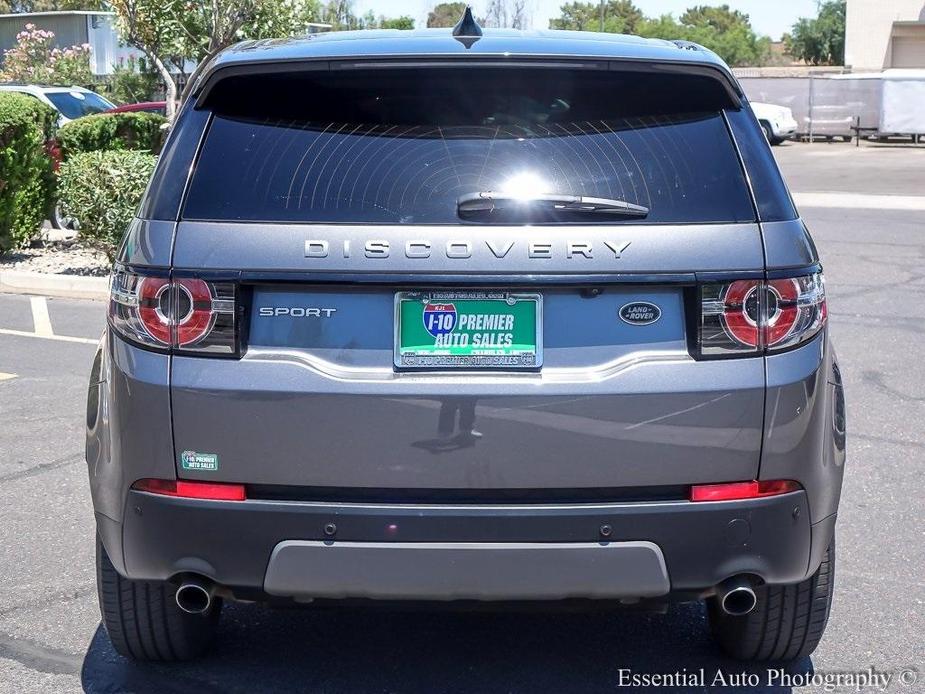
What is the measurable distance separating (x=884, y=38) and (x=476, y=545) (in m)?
58.4

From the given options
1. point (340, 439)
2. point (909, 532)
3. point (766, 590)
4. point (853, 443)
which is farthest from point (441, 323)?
point (853, 443)

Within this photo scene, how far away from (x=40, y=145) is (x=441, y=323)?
11.1 metres

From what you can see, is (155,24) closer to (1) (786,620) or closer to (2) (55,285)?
(2) (55,285)

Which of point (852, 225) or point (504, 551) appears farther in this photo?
point (852, 225)

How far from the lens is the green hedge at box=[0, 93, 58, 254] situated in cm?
1266

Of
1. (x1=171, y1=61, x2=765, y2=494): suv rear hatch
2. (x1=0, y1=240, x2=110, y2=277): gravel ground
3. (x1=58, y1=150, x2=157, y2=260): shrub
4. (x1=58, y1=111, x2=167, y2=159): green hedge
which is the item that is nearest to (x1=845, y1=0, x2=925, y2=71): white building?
(x1=58, y1=111, x2=167, y2=159): green hedge

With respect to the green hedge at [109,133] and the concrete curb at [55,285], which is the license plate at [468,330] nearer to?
the concrete curb at [55,285]

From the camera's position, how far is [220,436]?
3203 millimetres

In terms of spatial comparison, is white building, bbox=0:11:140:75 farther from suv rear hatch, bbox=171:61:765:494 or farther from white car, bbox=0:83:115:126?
suv rear hatch, bbox=171:61:765:494

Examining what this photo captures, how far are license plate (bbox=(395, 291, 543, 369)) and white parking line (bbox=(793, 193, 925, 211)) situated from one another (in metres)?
16.8

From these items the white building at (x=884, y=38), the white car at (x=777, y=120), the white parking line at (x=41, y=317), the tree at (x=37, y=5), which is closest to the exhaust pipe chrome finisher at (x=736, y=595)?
the white parking line at (x=41, y=317)

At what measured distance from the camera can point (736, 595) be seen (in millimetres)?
3393

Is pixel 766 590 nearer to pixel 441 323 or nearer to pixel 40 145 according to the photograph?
pixel 441 323

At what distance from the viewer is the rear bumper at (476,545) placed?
10.5 ft
